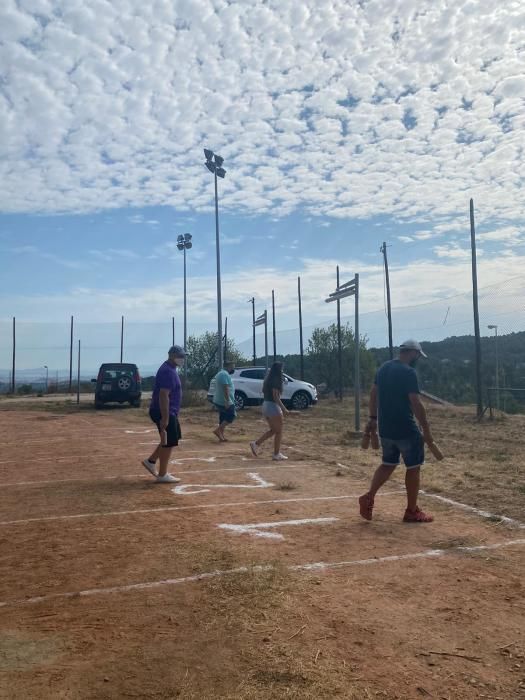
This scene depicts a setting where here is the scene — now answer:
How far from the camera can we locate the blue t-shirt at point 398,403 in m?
6.31

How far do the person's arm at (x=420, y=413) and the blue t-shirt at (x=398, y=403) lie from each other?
0.04 m

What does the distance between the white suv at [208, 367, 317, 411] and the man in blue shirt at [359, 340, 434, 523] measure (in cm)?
1748

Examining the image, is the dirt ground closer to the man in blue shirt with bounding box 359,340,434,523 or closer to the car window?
the man in blue shirt with bounding box 359,340,434,523

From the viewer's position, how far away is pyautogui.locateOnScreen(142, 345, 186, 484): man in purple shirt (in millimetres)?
8398

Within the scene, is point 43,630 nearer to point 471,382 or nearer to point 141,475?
point 141,475

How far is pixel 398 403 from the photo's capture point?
6.35 m

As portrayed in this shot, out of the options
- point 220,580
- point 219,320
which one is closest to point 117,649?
point 220,580

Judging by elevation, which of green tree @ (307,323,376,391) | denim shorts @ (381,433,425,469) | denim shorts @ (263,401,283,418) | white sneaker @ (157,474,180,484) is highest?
green tree @ (307,323,376,391)

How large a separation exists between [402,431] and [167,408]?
3.31m

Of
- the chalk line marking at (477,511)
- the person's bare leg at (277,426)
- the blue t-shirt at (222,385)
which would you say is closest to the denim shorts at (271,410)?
the person's bare leg at (277,426)

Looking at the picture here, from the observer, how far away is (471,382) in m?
39.7

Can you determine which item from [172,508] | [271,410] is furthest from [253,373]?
[172,508]

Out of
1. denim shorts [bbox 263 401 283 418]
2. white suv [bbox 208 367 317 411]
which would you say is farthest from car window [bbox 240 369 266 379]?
denim shorts [bbox 263 401 283 418]

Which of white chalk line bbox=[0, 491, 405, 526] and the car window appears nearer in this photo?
white chalk line bbox=[0, 491, 405, 526]
